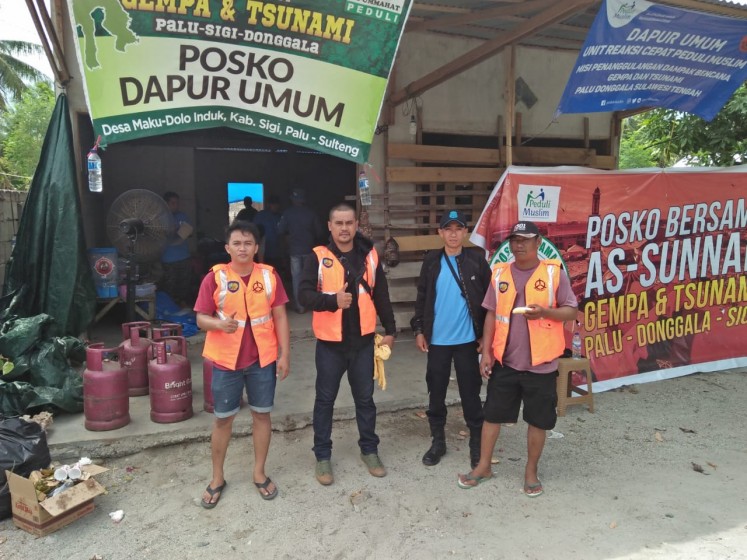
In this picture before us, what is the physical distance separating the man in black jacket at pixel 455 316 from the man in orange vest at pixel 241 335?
3.33 feet

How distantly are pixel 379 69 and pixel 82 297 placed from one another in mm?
3809

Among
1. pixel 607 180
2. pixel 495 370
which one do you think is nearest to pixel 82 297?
pixel 495 370

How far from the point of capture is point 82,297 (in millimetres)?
5578

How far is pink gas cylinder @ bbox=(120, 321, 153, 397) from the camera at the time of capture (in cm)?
468

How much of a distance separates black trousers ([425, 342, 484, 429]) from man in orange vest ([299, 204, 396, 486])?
40 centimetres

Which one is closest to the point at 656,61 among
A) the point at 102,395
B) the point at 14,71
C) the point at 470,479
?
the point at 470,479

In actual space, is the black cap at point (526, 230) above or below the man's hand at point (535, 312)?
above

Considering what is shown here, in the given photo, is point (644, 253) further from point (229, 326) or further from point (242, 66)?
point (229, 326)

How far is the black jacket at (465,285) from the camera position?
3656mm

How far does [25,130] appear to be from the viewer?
31.2 meters

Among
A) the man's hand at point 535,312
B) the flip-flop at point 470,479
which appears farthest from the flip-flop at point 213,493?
the man's hand at point 535,312

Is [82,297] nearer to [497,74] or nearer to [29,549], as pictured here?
[29,549]

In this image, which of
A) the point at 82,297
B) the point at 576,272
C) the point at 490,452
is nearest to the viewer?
the point at 490,452

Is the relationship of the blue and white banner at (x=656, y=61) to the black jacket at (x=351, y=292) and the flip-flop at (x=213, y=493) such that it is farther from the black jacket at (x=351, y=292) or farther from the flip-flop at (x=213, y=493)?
the flip-flop at (x=213, y=493)
